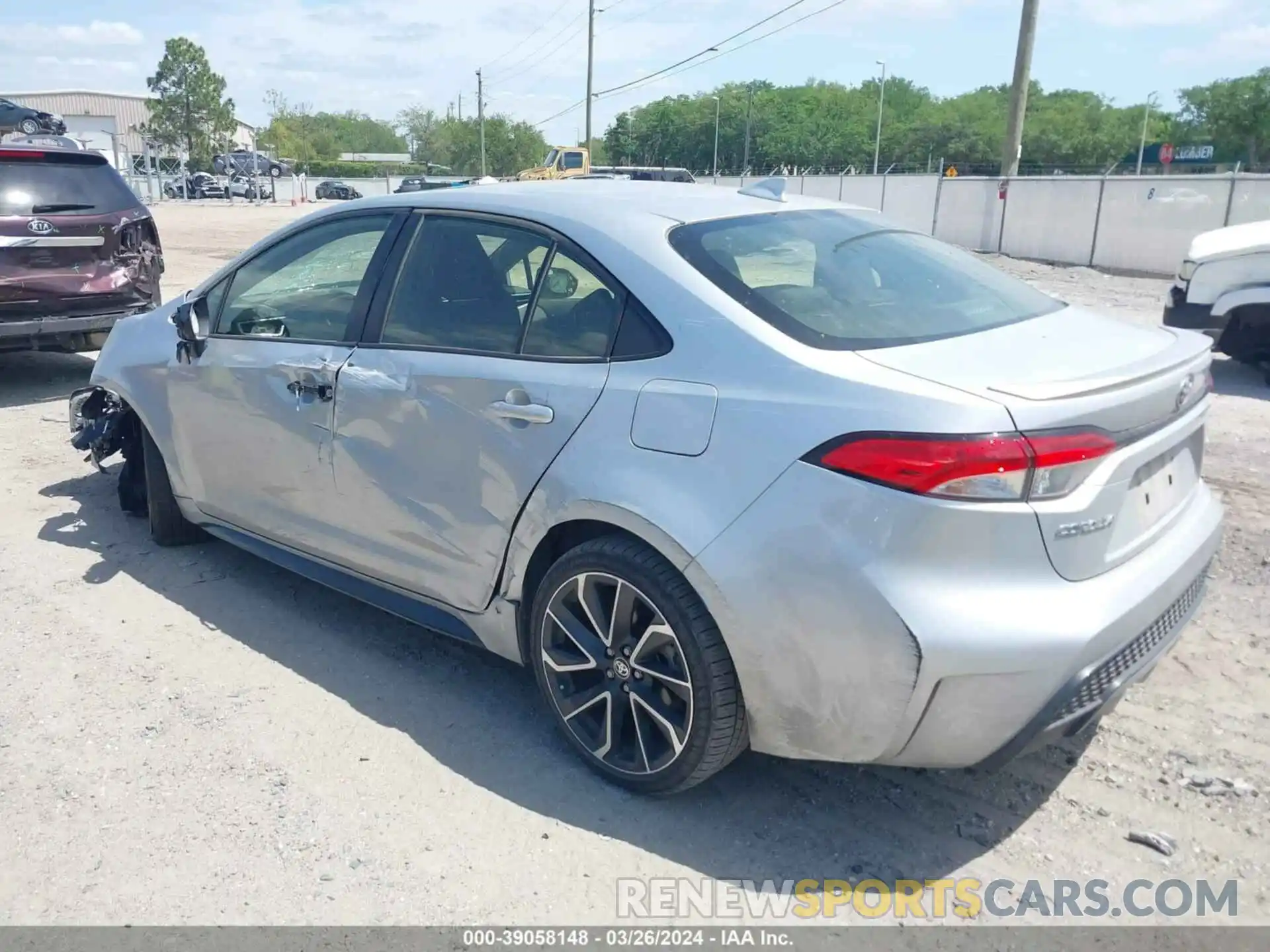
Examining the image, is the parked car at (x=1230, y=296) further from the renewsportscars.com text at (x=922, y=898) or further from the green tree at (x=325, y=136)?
the green tree at (x=325, y=136)

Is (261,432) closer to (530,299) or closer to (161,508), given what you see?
(161,508)

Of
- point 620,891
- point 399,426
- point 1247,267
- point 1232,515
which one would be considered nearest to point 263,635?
point 399,426

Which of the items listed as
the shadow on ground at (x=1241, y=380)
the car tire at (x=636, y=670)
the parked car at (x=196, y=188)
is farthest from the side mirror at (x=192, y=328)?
the parked car at (x=196, y=188)

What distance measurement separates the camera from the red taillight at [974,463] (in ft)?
7.75

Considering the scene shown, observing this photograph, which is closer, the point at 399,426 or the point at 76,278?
the point at 399,426

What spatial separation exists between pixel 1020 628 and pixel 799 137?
88.9 meters

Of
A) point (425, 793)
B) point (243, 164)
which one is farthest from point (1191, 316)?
point (243, 164)

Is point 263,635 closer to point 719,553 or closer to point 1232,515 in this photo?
point 719,553

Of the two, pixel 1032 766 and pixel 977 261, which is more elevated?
pixel 977 261

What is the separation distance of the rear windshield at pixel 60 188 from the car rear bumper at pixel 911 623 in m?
7.22

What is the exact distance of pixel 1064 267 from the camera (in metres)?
21.1

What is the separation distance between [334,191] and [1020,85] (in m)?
40.8

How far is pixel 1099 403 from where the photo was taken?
249 cm

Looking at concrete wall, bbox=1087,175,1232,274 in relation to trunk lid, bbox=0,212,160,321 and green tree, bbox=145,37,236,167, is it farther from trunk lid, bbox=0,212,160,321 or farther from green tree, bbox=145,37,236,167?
green tree, bbox=145,37,236,167
